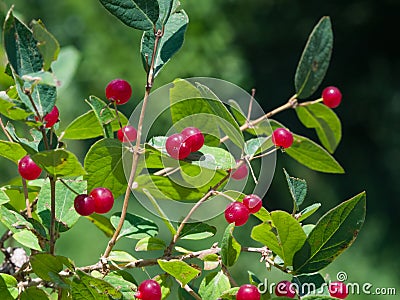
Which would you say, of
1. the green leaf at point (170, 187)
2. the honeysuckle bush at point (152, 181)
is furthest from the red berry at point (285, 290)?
the green leaf at point (170, 187)

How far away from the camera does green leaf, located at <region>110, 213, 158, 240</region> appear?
596 mm

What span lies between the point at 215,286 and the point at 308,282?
0.08 metres

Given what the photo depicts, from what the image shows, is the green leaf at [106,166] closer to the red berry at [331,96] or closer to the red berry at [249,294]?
the red berry at [249,294]

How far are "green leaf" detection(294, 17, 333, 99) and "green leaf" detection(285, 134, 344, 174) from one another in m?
0.06

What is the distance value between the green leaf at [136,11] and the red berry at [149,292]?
0.21 metres

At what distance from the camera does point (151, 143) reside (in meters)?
0.54

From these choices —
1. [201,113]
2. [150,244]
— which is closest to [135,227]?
[150,244]

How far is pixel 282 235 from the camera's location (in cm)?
51

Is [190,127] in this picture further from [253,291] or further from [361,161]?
[361,161]

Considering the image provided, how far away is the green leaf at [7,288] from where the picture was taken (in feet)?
1.71

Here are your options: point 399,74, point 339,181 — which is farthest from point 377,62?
point 339,181

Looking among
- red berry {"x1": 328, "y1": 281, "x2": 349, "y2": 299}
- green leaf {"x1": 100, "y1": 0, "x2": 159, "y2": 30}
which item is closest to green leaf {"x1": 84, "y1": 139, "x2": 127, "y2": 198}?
green leaf {"x1": 100, "y1": 0, "x2": 159, "y2": 30}

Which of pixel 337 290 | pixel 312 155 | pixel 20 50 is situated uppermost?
pixel 20 50

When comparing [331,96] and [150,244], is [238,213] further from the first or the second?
[331,96]
